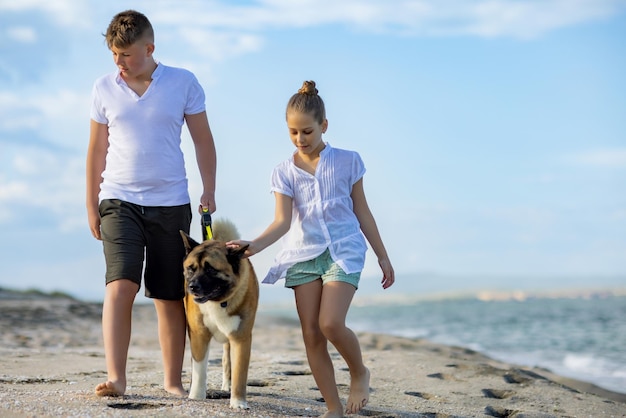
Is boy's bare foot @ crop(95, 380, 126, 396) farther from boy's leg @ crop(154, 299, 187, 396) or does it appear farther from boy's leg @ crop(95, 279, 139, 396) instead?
boy's leg @ crop(154, 299, 187, 396)

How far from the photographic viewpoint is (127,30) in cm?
539

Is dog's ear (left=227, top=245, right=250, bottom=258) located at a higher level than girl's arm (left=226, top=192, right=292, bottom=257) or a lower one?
lower

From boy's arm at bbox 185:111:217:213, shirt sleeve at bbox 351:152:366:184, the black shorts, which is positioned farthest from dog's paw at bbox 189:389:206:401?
shirt sleeve at bbox 351:152:366:184

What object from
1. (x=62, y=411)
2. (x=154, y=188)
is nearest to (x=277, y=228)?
→ (x=154, y=188)

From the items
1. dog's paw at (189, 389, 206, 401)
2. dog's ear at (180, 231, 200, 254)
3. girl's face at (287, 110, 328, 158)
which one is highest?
girl's face at (287, 110, 328, 158)

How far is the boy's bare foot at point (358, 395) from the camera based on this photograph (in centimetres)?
560

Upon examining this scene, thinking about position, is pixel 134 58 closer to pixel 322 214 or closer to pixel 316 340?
pixel 322 214

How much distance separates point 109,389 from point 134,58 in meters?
2.23

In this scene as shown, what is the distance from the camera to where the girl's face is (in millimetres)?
5254

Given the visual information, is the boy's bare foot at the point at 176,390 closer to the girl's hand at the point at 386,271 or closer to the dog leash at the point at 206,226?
the dog leash at the point at 206,226

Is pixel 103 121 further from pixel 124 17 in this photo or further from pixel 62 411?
pixel 62 411

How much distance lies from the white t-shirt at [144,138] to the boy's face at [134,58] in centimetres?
11

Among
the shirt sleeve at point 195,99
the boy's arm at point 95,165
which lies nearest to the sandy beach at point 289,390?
the boy's arm at point 95,165

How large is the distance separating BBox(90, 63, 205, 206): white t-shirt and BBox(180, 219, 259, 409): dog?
1.66 ft
